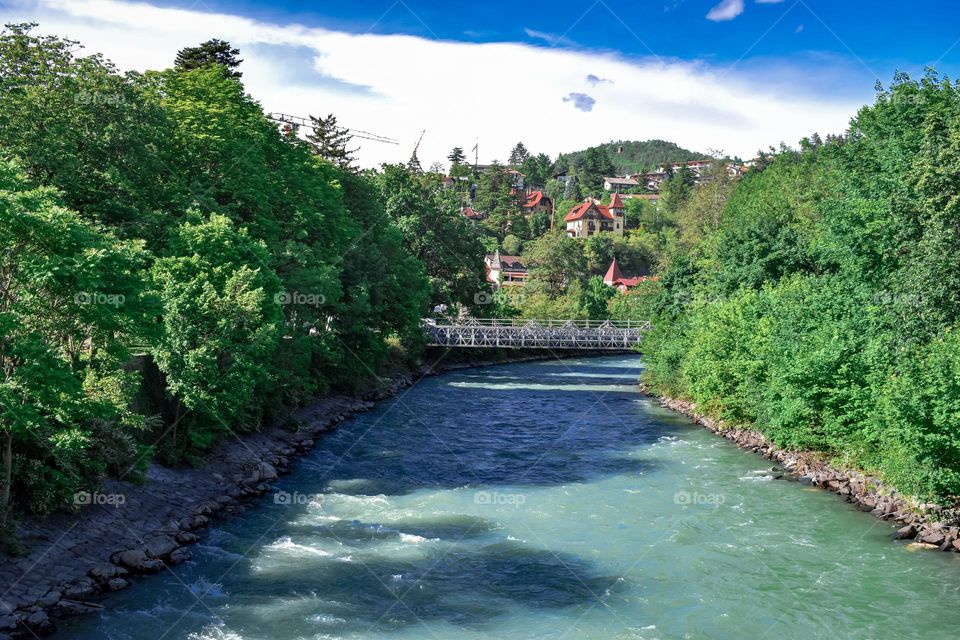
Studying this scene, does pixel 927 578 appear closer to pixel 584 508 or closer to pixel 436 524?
pixel 584 508

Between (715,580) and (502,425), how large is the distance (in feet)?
66.8

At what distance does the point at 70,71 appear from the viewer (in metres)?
30.0

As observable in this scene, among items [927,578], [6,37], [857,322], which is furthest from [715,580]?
[6,37]

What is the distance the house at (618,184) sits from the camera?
18620 cm

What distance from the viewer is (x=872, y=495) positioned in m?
26.1

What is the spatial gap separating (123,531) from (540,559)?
11070 millimetres

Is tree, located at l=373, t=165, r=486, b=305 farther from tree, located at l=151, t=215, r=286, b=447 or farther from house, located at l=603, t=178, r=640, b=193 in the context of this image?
house, located at l=603, t=178, r=640, b=193

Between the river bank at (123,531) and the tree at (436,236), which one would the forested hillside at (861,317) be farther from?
the tree at (436,236)

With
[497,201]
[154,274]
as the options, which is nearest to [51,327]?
[154,274]

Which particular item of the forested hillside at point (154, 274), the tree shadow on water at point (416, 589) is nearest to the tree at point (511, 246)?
the forested hillside at point (154, 274)

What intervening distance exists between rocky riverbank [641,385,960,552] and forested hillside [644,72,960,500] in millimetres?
579

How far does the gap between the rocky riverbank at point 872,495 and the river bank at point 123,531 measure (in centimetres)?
1940

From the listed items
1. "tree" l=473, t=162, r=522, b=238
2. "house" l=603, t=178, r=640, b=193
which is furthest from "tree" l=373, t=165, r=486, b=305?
"house" l=603, t=178, r=640, b=193

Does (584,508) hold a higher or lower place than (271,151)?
lower
